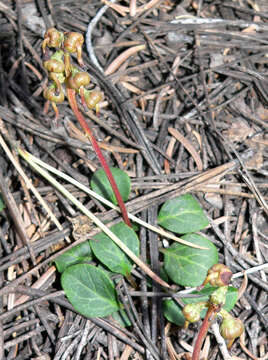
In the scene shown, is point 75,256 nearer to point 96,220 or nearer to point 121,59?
point 96,220

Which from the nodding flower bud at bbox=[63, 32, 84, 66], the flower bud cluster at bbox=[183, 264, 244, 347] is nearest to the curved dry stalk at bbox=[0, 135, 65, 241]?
the nodding flower bud at bbox=[63, 32, 84, 66]

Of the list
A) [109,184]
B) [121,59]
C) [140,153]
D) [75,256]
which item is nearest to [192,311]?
[75,256]

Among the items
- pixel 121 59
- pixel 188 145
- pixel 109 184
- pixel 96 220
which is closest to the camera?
pixel 96 220

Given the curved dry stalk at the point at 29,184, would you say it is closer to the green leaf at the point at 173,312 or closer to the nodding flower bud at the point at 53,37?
the green leaf at the point at 173,312

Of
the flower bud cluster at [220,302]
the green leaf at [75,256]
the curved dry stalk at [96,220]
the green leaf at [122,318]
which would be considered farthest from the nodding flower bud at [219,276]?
the green leaf at [75,256]

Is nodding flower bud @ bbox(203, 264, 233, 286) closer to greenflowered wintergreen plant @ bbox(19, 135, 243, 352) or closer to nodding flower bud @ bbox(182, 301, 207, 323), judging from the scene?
nodding flower bud @ bbox(182, 301, 207, 323)

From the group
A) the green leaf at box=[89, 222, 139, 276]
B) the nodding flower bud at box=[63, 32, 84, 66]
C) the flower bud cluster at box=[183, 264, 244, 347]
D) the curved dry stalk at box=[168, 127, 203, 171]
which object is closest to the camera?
the flower bud cluster at box=[183, 264, 244, 347]
